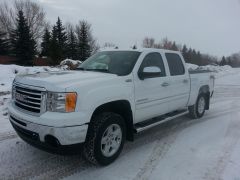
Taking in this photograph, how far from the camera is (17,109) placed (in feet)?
14.4

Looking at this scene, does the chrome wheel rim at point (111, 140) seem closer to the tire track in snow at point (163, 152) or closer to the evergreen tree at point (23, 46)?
the tire track in snow at point (163, 152)

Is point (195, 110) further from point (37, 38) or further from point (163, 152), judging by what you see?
point (37, 38)

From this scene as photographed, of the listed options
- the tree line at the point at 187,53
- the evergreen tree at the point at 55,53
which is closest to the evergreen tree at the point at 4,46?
Answer: the evergreen tree at the point at 55,53

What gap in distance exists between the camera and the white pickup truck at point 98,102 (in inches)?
149

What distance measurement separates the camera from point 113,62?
5285 mm

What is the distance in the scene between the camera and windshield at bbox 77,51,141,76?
4.98 m

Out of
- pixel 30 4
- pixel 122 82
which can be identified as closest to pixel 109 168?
pixel 122 82

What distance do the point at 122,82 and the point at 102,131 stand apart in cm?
94

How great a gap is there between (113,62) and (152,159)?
200 cm

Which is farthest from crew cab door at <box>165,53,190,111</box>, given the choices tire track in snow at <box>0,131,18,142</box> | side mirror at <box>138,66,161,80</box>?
tire track in snow at <box>0,131,18,142</box>

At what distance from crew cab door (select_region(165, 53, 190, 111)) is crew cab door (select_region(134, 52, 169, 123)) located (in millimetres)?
251

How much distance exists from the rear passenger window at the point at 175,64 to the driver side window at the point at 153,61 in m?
0.34

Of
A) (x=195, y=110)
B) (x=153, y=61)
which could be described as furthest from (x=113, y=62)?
(x=195, y=110)

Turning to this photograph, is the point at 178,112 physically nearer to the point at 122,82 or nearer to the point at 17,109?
the point at 122,82
